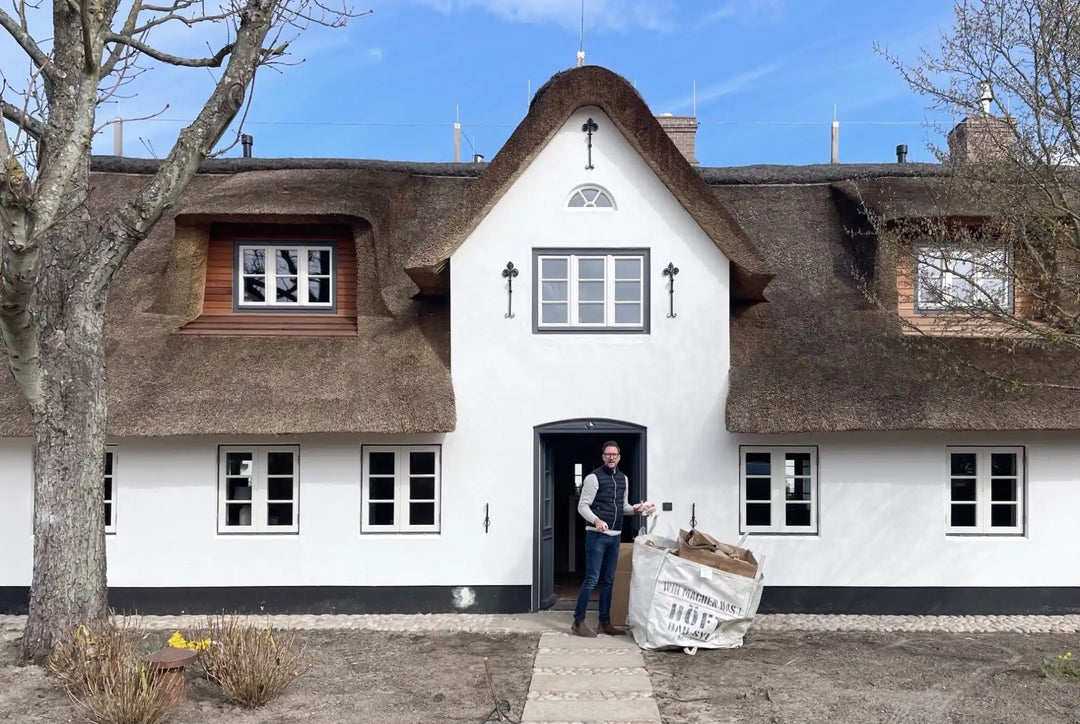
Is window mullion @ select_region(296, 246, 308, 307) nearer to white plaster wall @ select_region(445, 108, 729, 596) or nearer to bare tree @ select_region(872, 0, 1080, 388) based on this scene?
white plaster wall @ select_region(445, 108, 729, 596)

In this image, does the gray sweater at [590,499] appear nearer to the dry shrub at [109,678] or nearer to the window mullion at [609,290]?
the window mullion at [609,290]

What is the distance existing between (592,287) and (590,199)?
102 cm

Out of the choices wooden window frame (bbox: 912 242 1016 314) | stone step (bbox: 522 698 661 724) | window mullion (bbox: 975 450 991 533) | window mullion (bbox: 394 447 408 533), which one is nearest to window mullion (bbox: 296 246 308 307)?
window mullion (bbox: 394 447 408 533)

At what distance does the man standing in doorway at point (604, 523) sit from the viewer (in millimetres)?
8875

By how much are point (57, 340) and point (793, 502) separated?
7.57m

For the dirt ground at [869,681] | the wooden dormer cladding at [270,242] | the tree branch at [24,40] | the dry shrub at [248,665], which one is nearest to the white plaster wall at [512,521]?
the dirt ground at [869,681]

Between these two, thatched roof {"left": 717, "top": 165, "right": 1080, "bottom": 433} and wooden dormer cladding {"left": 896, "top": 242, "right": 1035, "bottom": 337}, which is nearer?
wooden dormer cladding {"left": 896, "top": 242, "right": 1035, "bottom": 337}

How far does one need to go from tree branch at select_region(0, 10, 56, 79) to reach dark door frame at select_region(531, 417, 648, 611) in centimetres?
582

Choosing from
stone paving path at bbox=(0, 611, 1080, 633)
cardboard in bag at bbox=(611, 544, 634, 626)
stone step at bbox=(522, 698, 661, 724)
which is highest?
cardboard in bag at bbox=(611, 544, 634, 626)

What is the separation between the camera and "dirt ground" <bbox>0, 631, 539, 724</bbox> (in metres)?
6.44

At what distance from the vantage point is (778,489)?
10352mm

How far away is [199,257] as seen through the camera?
11344 millimetres

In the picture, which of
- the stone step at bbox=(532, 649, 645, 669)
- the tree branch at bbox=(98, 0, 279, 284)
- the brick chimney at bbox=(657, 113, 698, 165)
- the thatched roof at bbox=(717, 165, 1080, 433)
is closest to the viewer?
the tree branch at bbox=(98, 0, 279, 284)

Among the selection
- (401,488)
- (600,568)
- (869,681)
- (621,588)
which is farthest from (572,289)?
(869,681)
